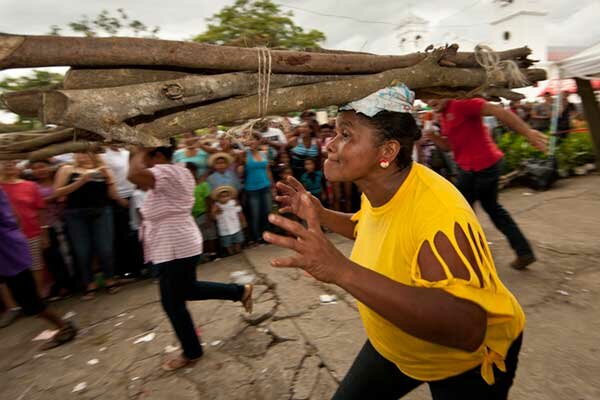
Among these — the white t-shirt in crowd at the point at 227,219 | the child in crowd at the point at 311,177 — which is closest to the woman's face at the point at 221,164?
the white t-shirt in crowd at the point at 227,219

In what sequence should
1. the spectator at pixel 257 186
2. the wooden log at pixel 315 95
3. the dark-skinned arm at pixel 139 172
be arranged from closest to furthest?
the wooden log at pixel 315 95, the dark-skinned arm at pixel 139 172, the spectator at pixel 257 186

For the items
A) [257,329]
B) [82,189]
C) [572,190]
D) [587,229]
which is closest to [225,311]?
[257,329]

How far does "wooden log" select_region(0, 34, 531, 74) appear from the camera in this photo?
3.45 feet

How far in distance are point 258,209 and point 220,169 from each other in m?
0.87

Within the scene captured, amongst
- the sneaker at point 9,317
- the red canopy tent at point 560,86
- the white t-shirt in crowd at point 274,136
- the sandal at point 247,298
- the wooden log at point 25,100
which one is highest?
Result: the red canopy tent at point 560,86

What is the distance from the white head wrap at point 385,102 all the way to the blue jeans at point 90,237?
14.0 ft

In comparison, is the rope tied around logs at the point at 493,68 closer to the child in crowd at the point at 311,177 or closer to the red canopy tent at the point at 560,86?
the child in crowd at the point at 311,177

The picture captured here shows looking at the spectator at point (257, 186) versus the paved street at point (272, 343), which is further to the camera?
the spectator at point (257, 186)

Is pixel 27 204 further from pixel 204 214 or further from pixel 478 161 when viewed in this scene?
pixel 478 161

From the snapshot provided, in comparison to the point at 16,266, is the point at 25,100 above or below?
above

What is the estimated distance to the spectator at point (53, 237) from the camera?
4.64 metres

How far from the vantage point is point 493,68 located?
1.76 meters

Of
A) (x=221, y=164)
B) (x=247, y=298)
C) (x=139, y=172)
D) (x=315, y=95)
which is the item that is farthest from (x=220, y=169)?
(x=315, y=95)

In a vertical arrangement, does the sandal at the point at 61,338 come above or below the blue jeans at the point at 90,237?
below
